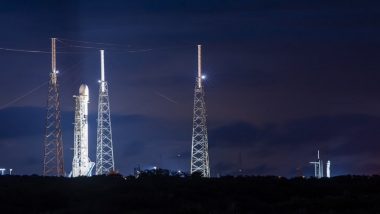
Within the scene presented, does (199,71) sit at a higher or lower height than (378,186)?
higher

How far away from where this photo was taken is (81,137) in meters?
95.4

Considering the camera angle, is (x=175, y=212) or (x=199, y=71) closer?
(x=175, y=212)

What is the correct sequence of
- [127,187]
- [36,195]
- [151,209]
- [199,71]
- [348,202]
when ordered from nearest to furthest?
[151,209]
[348,202]
[36,195]
[127,187]
[199,71]

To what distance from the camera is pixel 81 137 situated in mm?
95375

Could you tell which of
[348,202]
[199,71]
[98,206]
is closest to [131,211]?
[98,206]

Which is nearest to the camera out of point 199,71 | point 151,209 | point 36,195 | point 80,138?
point 151,209

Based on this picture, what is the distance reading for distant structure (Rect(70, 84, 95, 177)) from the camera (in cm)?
9419

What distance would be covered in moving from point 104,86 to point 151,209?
5742cm

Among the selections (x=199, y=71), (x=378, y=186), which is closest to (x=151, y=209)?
(x=378, y=186)

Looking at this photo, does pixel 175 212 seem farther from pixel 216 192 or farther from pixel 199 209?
pixel 216 192

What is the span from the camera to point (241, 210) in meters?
35.3

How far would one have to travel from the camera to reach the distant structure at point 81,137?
9419 centimetres

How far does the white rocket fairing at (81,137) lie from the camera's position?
9419 centimetres

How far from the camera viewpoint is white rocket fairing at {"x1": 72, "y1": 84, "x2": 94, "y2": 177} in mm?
94188
